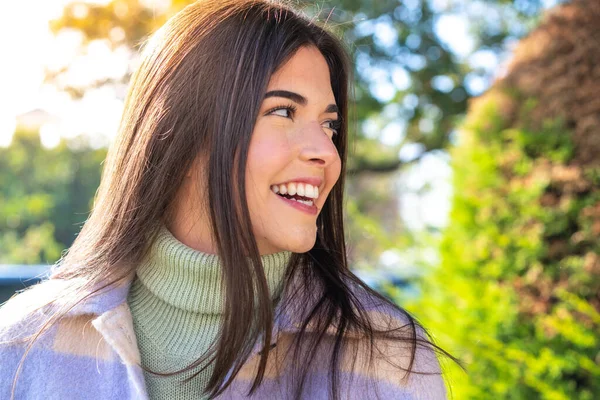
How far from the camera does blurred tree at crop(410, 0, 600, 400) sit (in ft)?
10.1

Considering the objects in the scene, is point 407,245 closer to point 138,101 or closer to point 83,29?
point 138,101

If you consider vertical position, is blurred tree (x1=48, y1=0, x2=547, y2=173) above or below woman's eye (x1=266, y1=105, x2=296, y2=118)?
above

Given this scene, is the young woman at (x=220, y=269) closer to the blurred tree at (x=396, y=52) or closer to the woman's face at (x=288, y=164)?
the woman's face at (x=288, y=164)

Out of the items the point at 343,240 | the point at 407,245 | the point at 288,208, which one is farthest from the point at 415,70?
the point at 288,208

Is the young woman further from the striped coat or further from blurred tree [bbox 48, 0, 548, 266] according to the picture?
blurred tree [bbox 48, 0, 548, 266]

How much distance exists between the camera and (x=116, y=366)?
1939 millimetres

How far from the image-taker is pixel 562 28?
138 inches

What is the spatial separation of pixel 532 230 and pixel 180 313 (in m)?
1.84

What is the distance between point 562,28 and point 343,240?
6.27ft

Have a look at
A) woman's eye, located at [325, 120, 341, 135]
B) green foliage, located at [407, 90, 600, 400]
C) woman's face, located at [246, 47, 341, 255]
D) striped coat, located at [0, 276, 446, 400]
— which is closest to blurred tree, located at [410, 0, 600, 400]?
green foliage, located at [407, 90, 600, 400]

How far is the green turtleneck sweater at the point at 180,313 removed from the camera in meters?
1.94

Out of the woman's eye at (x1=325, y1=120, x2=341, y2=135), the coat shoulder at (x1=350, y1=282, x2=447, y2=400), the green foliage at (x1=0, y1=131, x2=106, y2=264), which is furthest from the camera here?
the green foliage at (x1=0, y1=131, x2=106, y2=264)

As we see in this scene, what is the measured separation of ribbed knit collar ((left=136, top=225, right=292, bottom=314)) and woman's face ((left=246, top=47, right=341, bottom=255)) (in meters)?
0.08

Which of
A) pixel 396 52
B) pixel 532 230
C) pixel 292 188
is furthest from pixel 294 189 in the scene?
pixel 396 52
